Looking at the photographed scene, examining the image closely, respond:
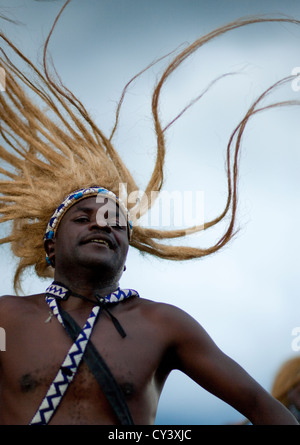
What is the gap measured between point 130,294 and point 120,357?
18.3 inches

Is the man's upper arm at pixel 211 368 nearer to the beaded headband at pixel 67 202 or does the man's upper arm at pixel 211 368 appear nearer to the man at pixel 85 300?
the man at pixel 85 300

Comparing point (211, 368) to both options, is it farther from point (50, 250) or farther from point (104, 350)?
point (50, 250)

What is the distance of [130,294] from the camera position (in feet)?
11.1

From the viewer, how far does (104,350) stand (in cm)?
298

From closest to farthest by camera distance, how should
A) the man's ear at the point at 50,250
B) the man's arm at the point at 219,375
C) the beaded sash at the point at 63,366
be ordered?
the beaded sash at the point at 63,366 → the man's arm at the point at 219,375 → the man's ear at the point at 50,250

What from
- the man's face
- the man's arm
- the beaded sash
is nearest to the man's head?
the man's face

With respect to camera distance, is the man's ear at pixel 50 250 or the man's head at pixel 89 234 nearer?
the man's head at pixel 89 234

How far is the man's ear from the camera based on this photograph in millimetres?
3625

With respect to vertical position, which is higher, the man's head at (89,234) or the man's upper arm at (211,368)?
the man's head at (89,234)

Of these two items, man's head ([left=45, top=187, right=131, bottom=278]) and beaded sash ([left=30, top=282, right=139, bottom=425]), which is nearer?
beaded sash ([left=30, top=282, right=139, bottom=425])

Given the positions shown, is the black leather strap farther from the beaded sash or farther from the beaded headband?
the beaded headband

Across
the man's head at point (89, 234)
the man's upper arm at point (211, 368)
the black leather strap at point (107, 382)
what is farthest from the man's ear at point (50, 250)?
the man's upper arm at point (211, 368)

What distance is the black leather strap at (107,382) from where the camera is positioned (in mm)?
2791

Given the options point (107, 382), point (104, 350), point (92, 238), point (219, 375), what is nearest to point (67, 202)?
point (92, 238)
